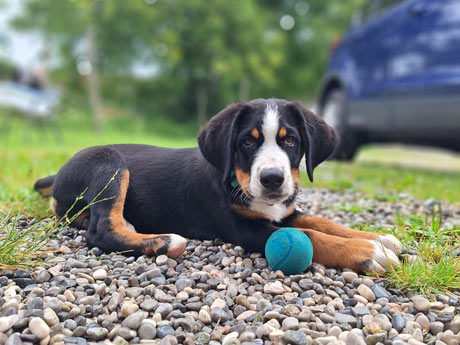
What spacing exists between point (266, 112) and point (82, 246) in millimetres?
1502

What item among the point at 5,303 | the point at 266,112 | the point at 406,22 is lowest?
the point at 5,303

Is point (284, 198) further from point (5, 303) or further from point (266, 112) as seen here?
point (5, 303)

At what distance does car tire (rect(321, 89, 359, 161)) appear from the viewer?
8680 mm

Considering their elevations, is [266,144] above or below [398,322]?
above

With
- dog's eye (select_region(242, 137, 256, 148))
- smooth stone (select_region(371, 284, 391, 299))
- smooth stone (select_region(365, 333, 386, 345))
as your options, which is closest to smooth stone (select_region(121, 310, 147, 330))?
smooth stone (select_region(365, 333, 386, 345))

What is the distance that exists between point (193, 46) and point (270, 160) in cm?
2174

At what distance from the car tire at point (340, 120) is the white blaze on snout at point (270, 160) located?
5.32 m

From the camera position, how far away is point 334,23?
26250 millimetres

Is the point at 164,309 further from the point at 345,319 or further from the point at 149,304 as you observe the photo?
the point at 345,319

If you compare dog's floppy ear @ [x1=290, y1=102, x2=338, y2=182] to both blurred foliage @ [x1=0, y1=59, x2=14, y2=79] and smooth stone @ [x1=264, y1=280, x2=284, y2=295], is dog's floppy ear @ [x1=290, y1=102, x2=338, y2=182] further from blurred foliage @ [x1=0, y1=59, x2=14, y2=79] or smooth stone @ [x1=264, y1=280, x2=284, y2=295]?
blurred foliage @ [x1=0, y1=59, x2=14, y2=79]

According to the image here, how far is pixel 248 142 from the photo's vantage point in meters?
3.29

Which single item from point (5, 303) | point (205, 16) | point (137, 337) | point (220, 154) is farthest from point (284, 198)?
point (205, 16)

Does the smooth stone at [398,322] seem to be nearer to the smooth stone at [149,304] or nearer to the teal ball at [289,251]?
the teal ball at [289,251]

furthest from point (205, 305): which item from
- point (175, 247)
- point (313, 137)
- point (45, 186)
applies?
point (45, 186)
